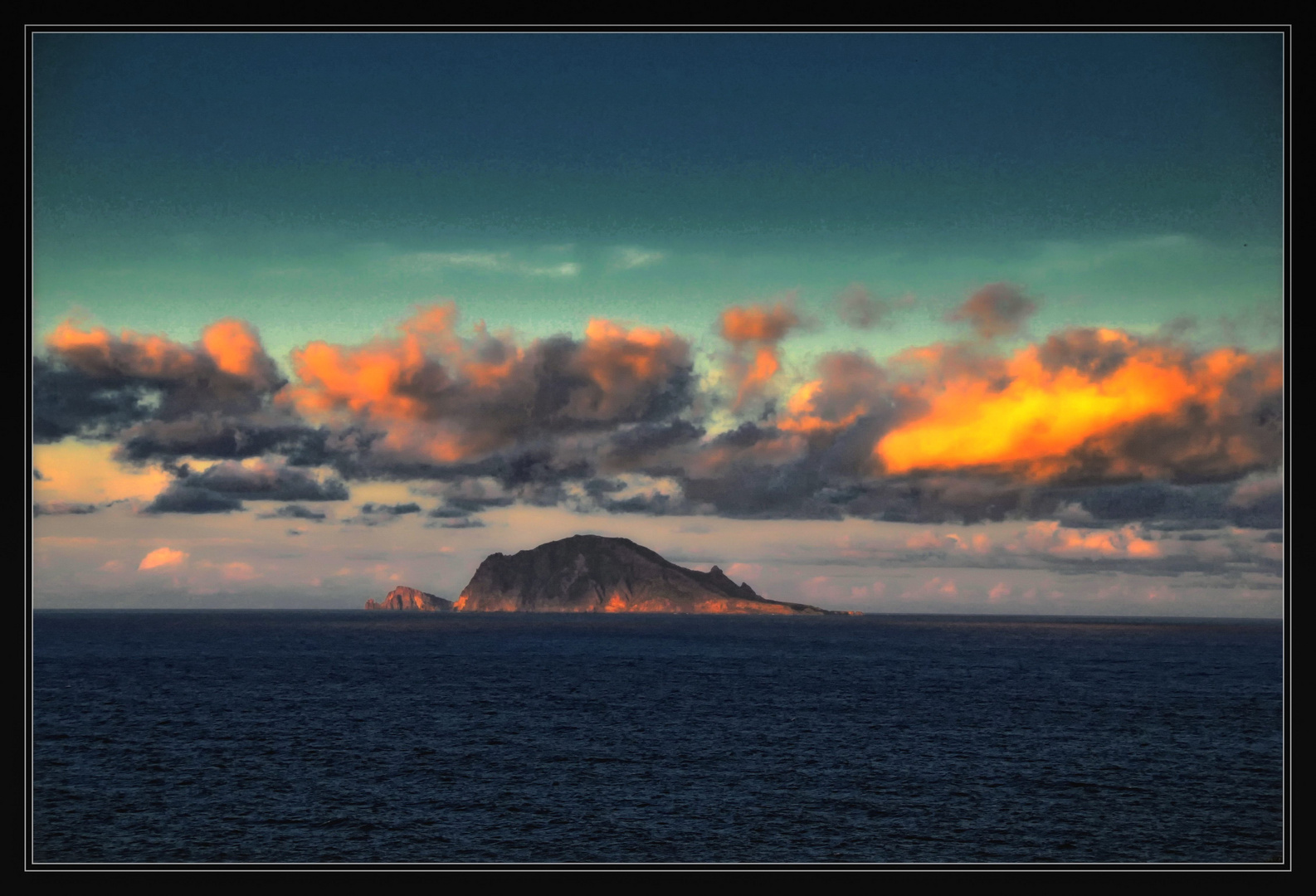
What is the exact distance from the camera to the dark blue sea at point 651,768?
43719mm

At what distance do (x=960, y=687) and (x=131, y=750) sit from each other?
74.9 meters

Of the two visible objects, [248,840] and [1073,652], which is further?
[1073,652]

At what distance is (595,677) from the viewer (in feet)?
375

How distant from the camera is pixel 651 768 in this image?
2295 inches

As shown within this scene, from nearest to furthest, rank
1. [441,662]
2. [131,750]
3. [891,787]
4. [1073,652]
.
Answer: [891,787] < [131,750] < [441,662] < [1073,652]

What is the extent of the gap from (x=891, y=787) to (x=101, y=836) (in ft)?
125

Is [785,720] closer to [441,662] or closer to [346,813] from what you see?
[346,813]

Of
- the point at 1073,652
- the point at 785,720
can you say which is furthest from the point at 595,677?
the point at 1073,652

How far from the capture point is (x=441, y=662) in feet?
447

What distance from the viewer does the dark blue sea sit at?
43.7 meters
